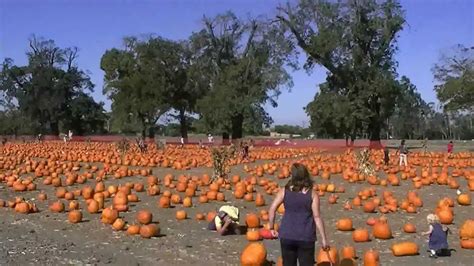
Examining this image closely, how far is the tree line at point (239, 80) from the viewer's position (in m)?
46.3

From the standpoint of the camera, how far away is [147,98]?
6188cm

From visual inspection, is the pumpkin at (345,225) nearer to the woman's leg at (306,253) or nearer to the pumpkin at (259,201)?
the pumpkin at (259,201)

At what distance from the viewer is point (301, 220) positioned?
6.02 m

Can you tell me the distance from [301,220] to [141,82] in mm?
57799

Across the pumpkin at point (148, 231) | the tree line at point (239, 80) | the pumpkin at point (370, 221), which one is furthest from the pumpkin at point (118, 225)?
the tree line at point (239, 80)

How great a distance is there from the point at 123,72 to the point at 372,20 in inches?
1207

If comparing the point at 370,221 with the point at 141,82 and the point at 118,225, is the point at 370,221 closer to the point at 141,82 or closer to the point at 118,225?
the point at 118,225

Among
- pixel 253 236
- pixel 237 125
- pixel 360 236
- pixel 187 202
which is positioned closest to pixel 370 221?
pixel 360 236

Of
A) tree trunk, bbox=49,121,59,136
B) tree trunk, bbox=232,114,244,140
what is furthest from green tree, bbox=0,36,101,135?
tree trunk, bbox=232,114,244,140

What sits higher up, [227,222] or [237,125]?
[237,125]

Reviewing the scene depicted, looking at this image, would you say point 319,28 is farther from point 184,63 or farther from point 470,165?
point 470,165

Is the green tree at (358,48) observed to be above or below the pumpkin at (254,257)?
above

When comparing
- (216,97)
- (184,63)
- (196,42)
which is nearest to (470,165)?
(216,97)

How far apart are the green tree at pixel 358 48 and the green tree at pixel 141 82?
17.3 meters
